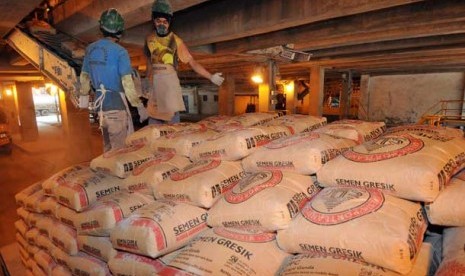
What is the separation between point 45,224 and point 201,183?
7.09 feet

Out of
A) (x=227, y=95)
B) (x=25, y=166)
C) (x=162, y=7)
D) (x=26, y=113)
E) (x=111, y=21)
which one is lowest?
(x=25, y=166)

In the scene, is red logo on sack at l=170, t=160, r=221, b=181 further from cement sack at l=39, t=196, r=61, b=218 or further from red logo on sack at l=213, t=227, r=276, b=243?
cement sack at l=39, t=196, r=61, b=218

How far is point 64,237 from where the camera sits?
264 cm

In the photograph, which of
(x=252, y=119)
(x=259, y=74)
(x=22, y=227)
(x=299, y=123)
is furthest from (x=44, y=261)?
(x=259, y=74)

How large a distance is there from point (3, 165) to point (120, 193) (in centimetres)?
1074

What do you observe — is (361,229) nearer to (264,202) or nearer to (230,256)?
(264,202)

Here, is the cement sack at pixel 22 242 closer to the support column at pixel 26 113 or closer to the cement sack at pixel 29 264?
the cement sack at pixel 29 264

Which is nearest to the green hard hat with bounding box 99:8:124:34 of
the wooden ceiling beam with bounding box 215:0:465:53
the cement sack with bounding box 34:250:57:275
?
the cement sack with bounding box 34:250:57:275

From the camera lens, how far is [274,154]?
2.26m

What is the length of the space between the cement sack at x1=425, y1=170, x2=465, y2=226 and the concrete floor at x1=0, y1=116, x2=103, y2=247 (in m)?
6.41

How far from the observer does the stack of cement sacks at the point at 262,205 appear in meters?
1.53

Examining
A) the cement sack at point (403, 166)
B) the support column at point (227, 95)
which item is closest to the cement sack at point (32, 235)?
the cement sack at point (403, 166)

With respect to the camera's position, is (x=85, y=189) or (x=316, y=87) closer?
(x=85, y=189)

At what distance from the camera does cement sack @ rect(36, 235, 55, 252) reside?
294 cm
